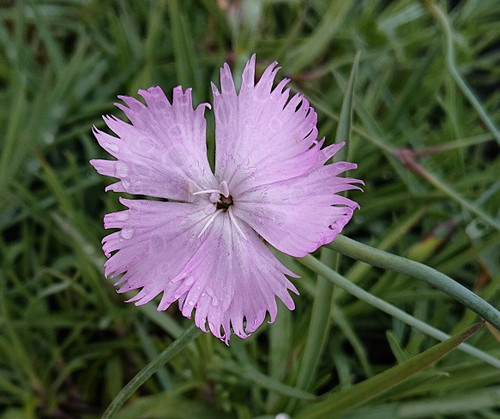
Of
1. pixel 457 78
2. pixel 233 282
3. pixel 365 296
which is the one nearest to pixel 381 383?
pixel 365 296

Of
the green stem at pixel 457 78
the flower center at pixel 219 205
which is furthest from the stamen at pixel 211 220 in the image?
the green stem at pixel 457 78

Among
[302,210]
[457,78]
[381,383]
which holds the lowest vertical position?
[381,383]

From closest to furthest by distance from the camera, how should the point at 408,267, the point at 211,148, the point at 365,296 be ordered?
the point at 408,267, the point at 365,296, the point at 211,148

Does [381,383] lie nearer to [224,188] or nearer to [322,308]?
[322,308]

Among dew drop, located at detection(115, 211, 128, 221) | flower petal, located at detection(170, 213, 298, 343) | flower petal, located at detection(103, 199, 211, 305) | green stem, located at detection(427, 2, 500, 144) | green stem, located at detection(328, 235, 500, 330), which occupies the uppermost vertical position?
green stem, located at detection(427, 2, 500, 144)

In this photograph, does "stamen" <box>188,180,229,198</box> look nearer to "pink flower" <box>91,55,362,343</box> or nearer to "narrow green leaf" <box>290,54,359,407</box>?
"pink flower" <box>91,55,362,343</box>

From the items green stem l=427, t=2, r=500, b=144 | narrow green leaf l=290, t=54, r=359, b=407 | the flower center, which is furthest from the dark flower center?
green stem l=427, t=2, r=500, b=144

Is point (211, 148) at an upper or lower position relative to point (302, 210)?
upper
